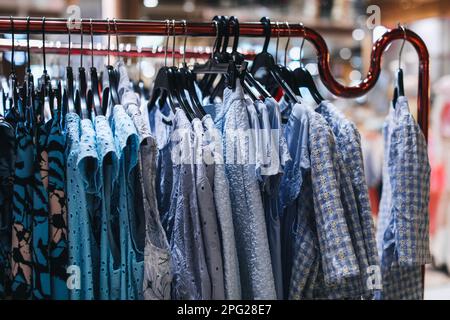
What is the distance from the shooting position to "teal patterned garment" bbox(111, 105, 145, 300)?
0.95 meters

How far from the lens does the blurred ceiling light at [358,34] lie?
114 inches

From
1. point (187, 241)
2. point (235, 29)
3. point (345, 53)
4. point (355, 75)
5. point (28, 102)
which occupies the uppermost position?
point (345, 53)

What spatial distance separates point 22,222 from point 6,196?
55 millimetres

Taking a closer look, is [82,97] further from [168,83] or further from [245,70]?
[245,70]

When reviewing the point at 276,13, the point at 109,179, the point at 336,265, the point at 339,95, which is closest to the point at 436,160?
the point at 276,13

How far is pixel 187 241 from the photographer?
97 cm

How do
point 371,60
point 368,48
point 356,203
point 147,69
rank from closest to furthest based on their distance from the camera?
point 356,203, point 371,60, point 147,69, point 368,48

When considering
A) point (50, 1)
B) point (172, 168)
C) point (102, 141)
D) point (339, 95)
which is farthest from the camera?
point (50, 1)

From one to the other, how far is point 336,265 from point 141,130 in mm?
425

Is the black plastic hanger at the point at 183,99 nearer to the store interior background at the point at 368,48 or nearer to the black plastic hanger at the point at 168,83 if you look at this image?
the black plastic hanger at the point at 168,83

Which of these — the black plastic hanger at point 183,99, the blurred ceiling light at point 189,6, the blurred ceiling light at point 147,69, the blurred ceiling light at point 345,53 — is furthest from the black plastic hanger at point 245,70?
the blurred ceiling light at point 345,53

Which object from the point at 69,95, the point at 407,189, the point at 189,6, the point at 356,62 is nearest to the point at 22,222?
the point at 69,95
